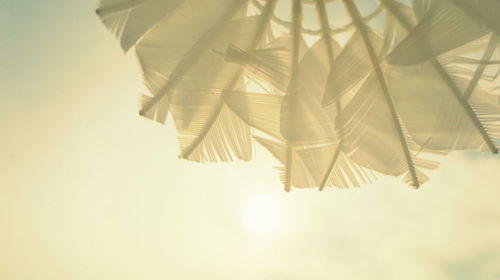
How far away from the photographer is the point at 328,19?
2.89 m

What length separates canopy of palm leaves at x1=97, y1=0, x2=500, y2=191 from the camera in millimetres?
2656

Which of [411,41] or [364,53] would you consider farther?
[364,53]

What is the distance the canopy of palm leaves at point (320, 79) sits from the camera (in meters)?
2.66

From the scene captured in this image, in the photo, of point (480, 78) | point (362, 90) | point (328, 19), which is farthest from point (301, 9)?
point (480, 78)

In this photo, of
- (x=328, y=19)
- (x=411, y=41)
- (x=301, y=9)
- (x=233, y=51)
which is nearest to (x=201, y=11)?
(x=233, y=51)

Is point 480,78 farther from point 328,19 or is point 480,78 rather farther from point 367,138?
point 328,19

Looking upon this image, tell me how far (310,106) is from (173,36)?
38.5 inches

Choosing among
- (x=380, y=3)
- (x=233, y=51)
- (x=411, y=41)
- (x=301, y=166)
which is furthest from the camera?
(x=301, y=166)

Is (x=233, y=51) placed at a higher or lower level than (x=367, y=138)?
higher

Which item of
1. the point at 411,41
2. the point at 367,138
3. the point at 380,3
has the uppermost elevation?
the point at 380,3

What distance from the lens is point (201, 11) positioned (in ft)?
9.27

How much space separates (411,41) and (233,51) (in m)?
0.98

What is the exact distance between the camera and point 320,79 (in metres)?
2.76

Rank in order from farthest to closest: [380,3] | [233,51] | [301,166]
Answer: [301,166] < [380,3] < [233,51]
